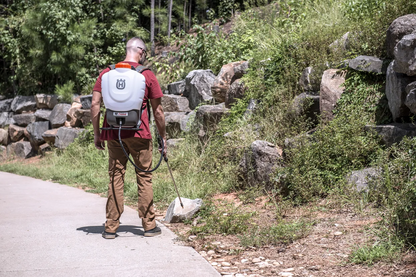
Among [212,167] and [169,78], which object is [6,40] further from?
[212,167]

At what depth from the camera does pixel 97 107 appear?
463cm

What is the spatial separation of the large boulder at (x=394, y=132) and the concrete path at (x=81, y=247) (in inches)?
121

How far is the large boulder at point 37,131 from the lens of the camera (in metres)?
14.4

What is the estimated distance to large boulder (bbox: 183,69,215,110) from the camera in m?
10.2

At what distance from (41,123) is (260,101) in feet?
30.5

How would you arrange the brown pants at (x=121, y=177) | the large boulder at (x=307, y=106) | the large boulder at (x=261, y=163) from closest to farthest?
the brown pants at (x=121, y=177) < the large boulder at (x=261, y=163) < the large boulder at (x=307, y=106)

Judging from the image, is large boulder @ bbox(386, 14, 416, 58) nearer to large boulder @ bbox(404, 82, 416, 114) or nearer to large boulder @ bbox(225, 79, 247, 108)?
large boulder @ bbox(404, 82, 416, 114)

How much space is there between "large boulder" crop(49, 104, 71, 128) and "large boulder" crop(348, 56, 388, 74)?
1033 cm

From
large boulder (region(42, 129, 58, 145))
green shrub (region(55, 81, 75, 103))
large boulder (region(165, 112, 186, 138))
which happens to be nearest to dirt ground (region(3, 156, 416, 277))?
large boulder (region(165, 112, 186, 138))

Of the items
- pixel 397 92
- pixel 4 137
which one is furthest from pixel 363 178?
pixel 4 137

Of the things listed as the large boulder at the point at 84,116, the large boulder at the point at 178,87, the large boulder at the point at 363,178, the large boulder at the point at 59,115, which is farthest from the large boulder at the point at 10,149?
the large boulder at the point at 363,178

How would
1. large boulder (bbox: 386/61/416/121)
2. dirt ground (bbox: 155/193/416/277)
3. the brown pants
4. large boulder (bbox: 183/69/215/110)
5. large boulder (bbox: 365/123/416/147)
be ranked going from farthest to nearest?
large boulder (bbox: 183/69/215/110) → large boulder (bbox: 386/61/416/121) → large boulder (bbox: 365/123/416/147) → the brown pants → dirt ground (bbox: 155/193/416/277)

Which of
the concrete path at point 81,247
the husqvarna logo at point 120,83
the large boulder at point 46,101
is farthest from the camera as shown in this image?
the large boulder at point 46,101

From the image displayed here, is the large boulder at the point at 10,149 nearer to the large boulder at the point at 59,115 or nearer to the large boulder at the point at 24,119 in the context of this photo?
the large boulder at the point at 24,119
